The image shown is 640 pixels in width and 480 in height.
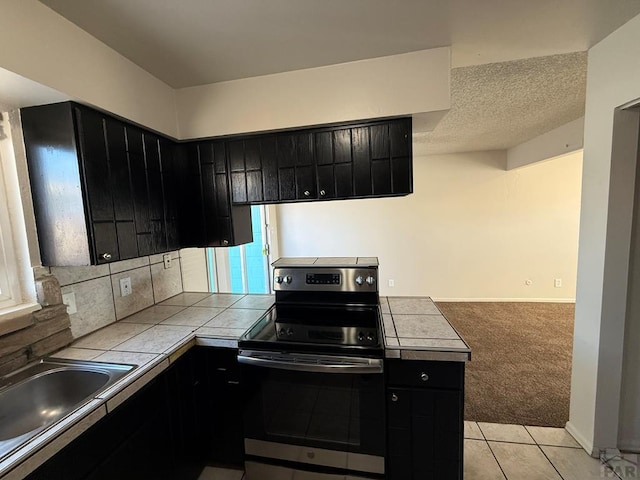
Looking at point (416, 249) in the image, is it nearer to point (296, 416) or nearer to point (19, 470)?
point (296, 416)

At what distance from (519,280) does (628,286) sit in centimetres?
330

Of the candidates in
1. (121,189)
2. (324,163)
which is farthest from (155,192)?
(324,163)

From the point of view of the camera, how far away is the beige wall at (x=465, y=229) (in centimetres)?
437

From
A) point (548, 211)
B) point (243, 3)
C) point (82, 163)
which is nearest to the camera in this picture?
point (243, 3)

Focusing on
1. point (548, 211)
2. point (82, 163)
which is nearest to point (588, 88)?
point (82, 163)

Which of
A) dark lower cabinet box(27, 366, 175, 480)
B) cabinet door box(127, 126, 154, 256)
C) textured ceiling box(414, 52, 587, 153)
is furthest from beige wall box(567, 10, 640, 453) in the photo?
cabinet door box(127, 126, 154, 256)

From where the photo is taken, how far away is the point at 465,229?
4574 mm

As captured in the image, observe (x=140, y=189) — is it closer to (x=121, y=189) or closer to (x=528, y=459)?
(x=121, y=189)

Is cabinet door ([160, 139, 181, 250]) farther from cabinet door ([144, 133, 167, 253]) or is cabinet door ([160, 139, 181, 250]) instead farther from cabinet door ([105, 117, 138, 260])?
cabinet door ([105, 117, 138, 260])

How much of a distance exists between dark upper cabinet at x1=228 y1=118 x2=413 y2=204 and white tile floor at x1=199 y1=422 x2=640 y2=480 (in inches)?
66.9

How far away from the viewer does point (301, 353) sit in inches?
53.3

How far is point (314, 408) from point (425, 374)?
1.86 feet

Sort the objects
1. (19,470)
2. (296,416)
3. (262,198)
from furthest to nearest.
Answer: (262,198) < (296,416) < (19,470)

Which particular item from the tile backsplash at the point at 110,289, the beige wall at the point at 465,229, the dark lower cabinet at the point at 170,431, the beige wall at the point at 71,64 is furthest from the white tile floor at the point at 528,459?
the beige wall at the point at 465,229
